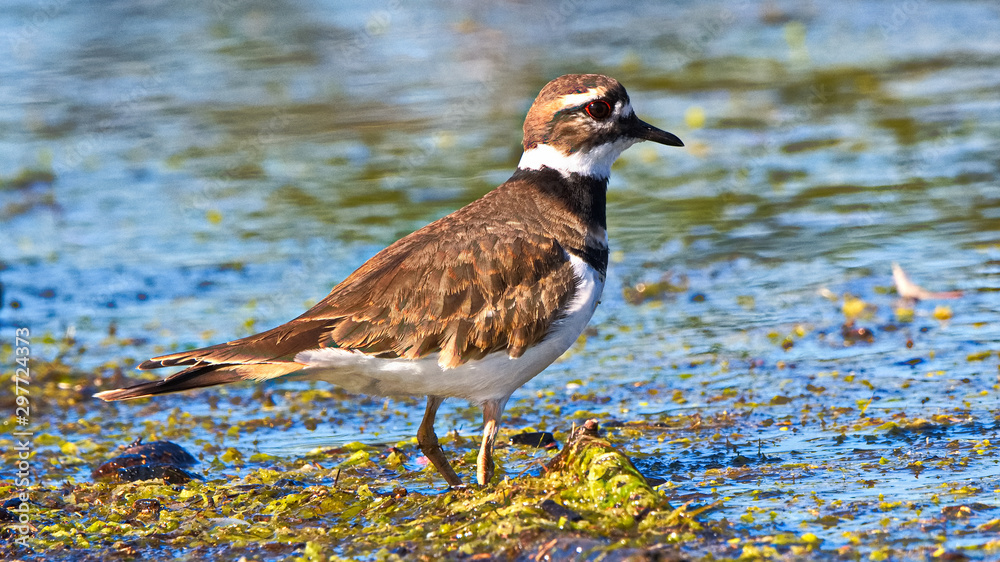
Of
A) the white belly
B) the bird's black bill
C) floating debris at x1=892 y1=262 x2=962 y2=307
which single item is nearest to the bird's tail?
the white belly

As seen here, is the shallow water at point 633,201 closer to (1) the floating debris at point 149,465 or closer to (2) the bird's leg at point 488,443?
(1) the floating debris at point 149,465

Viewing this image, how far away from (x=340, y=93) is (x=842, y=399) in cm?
1160

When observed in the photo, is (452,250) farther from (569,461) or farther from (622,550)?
(622,550)

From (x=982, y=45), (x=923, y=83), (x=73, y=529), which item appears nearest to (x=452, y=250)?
(x=73, y=529)

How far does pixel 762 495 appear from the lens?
6246mm

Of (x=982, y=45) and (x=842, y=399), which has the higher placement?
(x=982, y=45)

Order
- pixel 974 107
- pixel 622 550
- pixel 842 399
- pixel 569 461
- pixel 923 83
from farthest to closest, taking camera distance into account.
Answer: pixel 923 83 < pixel 974 107 < pixel 842 399 < pixel 569 461 < pixel 622 550

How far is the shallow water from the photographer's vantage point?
7.56m

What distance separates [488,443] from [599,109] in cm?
200

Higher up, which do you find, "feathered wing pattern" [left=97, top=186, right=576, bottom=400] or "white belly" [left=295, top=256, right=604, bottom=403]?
"feathered wing pattern" [left=97, top=186, right=576, bottom=400]

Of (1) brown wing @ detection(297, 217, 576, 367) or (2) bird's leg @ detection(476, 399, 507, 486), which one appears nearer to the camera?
(1) brown wing @ detection(297, 217, 576, 367)

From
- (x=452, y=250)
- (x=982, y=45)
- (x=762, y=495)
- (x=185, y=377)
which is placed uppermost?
(x=982, y=45)

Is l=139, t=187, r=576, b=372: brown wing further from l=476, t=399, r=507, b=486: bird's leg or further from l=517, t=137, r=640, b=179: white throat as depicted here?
l=517, t=137, r=640, b=179: white throat

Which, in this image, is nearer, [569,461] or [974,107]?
[569,461]
